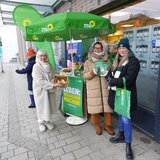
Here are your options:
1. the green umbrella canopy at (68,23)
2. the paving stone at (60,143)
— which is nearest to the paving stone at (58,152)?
the paving stone at (60,143)

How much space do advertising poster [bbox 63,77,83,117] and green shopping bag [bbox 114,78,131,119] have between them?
A: 1.10 metres

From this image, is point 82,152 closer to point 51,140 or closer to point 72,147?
point 72,147

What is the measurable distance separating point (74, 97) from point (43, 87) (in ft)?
2.53

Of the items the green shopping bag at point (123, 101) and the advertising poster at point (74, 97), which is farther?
the advertising poster at point (74, 97)

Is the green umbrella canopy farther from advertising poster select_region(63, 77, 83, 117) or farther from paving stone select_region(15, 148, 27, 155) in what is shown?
paving stone select_region(15, 148, 27, 155)

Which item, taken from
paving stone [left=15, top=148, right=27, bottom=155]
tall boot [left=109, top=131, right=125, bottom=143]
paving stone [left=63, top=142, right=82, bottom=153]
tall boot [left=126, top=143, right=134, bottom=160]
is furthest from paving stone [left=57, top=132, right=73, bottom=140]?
tall boot [left=126, top=143, right=134, bottom=160]

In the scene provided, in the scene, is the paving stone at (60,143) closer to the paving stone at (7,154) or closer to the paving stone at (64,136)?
the paving stone at (64,136)

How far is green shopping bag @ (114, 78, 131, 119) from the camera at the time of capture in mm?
2248

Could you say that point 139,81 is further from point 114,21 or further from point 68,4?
point 68,4

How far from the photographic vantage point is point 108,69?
2.77 metres

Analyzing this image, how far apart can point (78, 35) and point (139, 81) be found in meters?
1.73

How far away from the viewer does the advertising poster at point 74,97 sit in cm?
338

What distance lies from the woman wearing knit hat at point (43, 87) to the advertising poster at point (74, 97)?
0.42 meters

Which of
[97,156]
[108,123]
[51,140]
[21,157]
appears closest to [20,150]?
[21,157]
